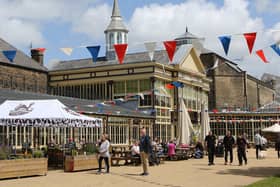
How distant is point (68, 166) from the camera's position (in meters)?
14.9

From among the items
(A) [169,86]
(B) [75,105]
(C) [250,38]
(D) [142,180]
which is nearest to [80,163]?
(D) [142,180]

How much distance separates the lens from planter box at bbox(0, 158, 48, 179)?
1269 cm

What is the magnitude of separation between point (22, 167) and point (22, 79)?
1971 centimetres

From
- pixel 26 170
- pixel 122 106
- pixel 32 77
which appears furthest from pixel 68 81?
pixel 26 170

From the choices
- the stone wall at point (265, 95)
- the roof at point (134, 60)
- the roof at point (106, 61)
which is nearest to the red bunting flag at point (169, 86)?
the roof at point (134, 60)

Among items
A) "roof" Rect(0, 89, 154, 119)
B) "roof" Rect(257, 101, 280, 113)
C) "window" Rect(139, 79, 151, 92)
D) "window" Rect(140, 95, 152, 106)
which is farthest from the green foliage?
"roof" Rect(257, 101, 280, 113)

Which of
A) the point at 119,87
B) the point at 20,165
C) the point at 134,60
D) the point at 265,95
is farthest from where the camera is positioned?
the point at 265,95

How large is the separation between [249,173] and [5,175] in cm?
751

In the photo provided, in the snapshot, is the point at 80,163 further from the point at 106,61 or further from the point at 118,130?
the point at 106,61

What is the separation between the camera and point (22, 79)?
105ft

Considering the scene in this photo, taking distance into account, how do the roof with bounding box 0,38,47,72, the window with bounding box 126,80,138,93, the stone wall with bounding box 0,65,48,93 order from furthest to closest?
1. the roof with bounding box 0,38,47,72
2. the window with bounding box 126,80,138,93
3. the stone wall with bounding box 0,65,48,93

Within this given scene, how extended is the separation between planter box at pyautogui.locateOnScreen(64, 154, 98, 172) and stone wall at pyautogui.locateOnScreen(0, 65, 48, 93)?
52.0 ft

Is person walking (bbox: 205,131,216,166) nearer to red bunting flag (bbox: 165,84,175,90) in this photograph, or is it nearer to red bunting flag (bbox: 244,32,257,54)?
red bunting flag (bbox: 244,32,257,54)

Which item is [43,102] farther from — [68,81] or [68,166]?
[68,81]
